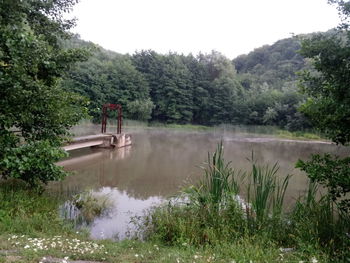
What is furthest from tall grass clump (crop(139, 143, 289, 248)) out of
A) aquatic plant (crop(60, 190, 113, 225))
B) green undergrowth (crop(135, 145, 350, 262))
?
aquatic plant (crop(60, 190, 113, 225))

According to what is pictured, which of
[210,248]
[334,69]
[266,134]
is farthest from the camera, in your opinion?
[266,134]

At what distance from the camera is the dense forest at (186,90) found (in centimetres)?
3812

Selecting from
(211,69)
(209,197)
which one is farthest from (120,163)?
(211,69)

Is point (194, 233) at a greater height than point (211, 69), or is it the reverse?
point (211, 69)

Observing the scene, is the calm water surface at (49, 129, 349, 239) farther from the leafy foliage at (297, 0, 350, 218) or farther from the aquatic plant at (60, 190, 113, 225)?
the leafy foliage at (297, 0, 350, 218)

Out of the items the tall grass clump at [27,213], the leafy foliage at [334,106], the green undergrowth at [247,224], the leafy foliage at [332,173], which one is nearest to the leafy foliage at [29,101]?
the tall grass clump at [27,213]

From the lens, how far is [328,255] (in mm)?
3111

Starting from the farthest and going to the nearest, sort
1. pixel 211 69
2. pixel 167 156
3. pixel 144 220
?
pixel 211 69, pixel 167 156, pixel 144 220

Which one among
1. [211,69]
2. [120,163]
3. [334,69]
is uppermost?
[211,69]

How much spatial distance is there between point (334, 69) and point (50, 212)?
4457 millimetres

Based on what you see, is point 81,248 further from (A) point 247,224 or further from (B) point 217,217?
(A) point 247,224

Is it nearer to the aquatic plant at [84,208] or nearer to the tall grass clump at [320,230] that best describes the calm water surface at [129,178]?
the aquatic plant at [84,208]

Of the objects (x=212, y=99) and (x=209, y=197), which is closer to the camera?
(x=209, y=197)

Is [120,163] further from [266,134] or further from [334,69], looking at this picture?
[266,134]
